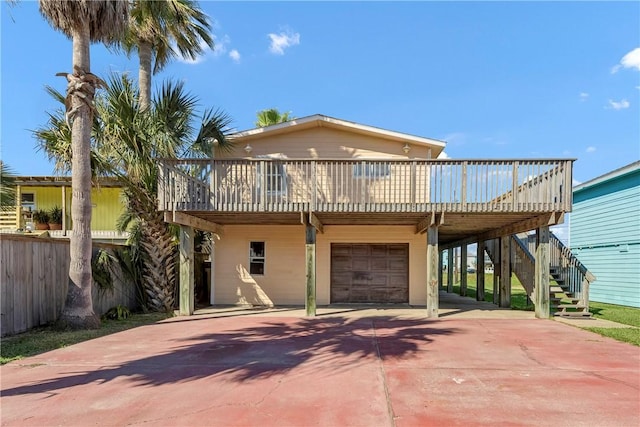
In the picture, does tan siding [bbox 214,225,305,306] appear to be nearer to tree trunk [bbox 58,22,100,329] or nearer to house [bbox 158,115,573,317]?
house [bbox 158,115,573,317]

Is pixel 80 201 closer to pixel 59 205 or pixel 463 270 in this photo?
pixel 59 205

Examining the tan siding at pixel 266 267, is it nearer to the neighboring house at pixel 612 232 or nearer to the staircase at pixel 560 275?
the staircase at pixel 560 275

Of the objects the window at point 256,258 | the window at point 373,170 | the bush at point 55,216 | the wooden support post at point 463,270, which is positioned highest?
the window at point 373,170

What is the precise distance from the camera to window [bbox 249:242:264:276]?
13.0 meters

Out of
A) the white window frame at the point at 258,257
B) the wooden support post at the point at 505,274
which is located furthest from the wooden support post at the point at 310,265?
the wooden support post at the point at 505,274

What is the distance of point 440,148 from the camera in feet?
41.7

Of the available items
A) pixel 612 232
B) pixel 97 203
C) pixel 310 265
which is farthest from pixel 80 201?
pixel 612 232

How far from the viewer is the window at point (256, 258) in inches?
513

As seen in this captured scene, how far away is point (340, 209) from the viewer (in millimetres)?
9844

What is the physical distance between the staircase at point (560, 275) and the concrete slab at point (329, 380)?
8.87 ft

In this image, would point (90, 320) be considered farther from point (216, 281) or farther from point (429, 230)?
point (429, 230)

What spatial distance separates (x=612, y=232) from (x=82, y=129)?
18.9 metres

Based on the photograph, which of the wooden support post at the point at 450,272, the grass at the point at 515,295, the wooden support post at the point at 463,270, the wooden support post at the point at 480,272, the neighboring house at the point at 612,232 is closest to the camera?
the grass at the point at 515,295

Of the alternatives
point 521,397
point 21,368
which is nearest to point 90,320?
point 21,368
